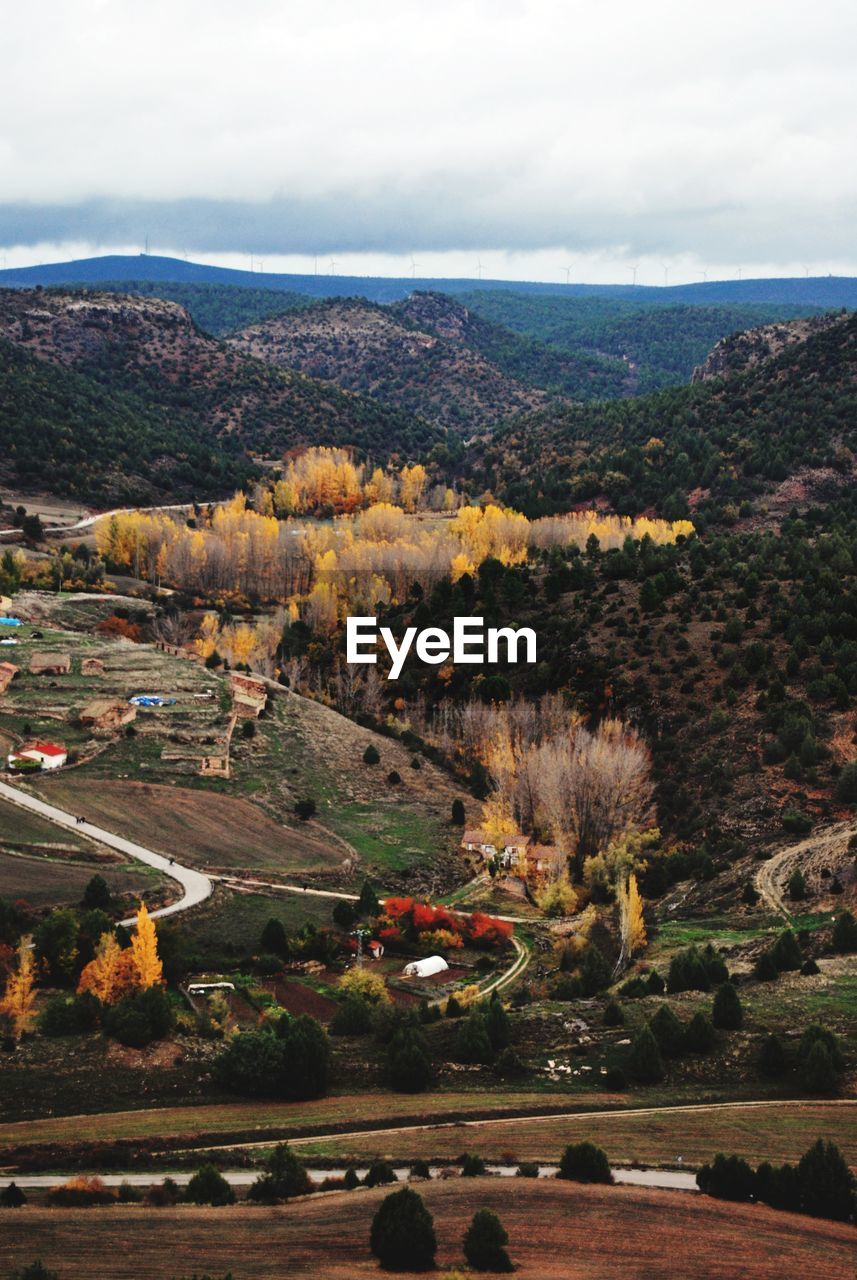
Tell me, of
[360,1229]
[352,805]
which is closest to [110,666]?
[352,805]

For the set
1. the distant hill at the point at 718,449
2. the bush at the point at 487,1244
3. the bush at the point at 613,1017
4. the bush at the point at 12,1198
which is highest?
the distant hill at the point at 718,449

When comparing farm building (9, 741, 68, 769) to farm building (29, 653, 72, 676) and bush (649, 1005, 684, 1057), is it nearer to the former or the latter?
farm building (29, 653, 72, 676)

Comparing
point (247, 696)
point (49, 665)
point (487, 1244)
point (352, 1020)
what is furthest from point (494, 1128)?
point (49, 665)

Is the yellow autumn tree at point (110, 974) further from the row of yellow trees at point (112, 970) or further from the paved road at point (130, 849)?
the paved road at point (130, 849)

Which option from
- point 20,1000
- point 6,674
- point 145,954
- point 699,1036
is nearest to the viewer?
point 699,1036

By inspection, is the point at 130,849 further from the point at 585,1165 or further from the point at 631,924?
the point at 585,1165

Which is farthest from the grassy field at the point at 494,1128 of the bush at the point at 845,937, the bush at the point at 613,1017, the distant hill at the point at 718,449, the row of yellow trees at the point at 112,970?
the distant hill at the point at 718,449

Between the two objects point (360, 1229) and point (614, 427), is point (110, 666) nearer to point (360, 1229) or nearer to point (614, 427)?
point (360, 1229)
